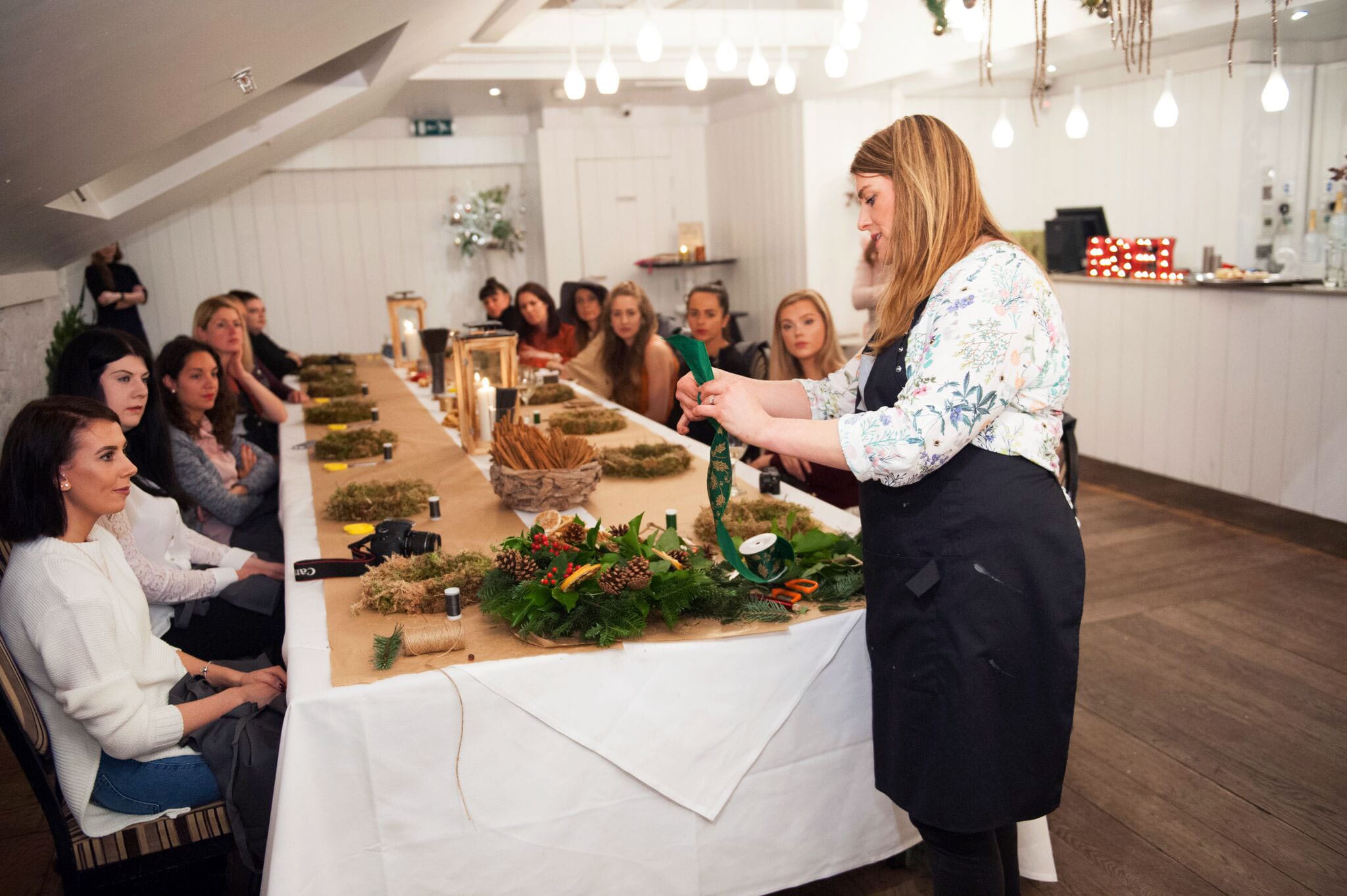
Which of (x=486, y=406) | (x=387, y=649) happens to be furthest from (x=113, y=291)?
(x=387, y=649)

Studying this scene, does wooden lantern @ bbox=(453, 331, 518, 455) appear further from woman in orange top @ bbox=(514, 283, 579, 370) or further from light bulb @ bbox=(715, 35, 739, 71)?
woman in orange top @ bbox=(514, 283, 579, 370)

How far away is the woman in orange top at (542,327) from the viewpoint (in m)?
6.27

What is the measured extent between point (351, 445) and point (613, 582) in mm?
1896

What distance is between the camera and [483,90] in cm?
716

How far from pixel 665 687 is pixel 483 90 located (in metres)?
6.31

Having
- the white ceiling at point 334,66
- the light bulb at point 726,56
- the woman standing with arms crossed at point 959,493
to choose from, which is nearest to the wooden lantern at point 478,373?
the white ceiling at point 334,66

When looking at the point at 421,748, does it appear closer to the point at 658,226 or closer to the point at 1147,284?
the point at 1147,284

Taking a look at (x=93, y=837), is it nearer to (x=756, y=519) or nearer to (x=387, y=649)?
(x=387, y=649)

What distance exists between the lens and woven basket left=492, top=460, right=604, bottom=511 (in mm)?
2486

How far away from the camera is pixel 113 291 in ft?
21.7

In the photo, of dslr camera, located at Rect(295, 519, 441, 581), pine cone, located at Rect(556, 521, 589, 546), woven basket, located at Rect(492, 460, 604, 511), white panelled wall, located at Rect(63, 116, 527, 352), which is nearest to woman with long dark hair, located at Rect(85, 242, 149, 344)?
white panelled wall, located at Rect(63, 116, 527, 352)

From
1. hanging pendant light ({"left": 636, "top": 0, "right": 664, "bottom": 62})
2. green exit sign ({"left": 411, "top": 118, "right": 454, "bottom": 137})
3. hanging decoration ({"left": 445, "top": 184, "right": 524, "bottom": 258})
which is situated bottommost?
hanging decoration ({"left": 445, "top": 184, "right": 524, "bottom": 258})

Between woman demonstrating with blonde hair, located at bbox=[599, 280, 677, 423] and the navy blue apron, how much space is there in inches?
112

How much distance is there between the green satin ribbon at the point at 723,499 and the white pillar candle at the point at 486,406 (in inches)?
59.5
